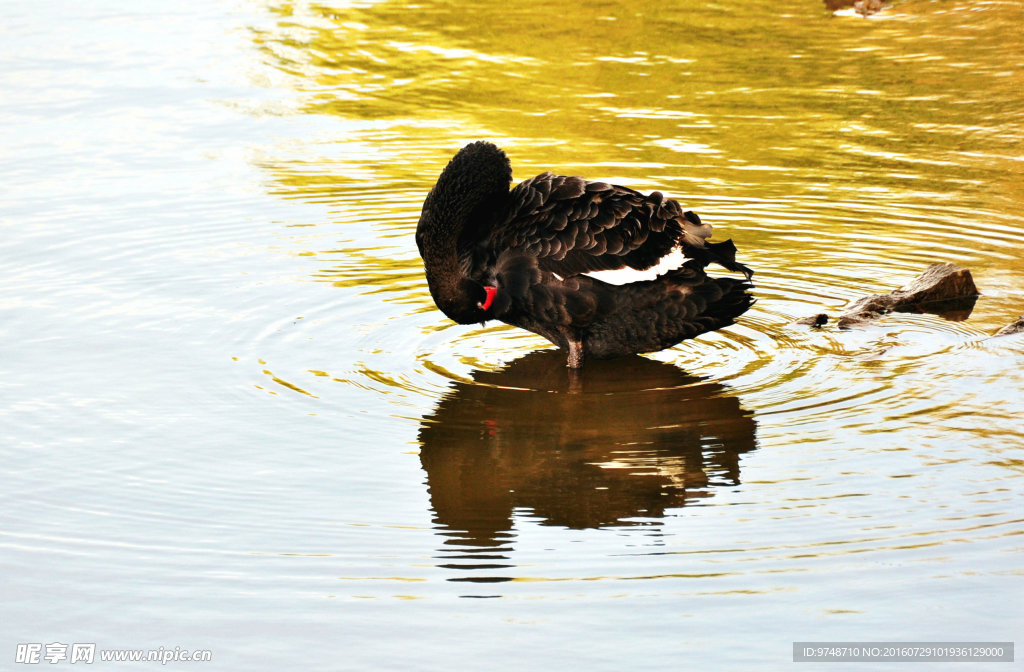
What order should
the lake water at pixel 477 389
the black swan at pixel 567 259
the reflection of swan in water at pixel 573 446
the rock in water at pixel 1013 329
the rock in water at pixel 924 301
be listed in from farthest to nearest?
the rock in water at pixel 924 301, the rock in water at pixel 1013 329, the black swan at pixel 567 259, the reflection of swan in water at pixel 573 446, the lake water at pixel 477 389

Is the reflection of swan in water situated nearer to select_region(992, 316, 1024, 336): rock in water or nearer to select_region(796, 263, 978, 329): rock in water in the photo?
select_region(796, 263, 978, 329): rock in water

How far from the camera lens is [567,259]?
6930mm

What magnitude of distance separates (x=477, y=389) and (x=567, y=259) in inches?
31.9

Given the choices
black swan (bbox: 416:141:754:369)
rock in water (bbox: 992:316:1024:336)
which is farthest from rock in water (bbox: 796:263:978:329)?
black swan (bbox: 416:141:754:369)

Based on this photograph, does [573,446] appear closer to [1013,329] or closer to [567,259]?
[567,259]

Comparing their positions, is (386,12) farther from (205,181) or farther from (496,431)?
(496,431)

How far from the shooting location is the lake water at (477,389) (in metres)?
4.62

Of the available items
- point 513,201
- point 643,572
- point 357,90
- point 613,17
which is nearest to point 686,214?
point 513,201

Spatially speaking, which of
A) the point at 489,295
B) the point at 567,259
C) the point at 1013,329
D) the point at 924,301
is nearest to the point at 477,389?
the point at 489,295

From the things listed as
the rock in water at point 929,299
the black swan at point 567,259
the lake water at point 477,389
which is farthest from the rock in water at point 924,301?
the black swan at point 567,259

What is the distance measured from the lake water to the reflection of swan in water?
0.07ft

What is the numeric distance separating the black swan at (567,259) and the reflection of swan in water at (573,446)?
33cm

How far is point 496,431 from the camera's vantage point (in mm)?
6371

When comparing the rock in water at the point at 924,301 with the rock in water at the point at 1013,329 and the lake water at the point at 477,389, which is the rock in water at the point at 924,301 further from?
the rock in water at the point at 1013,329
